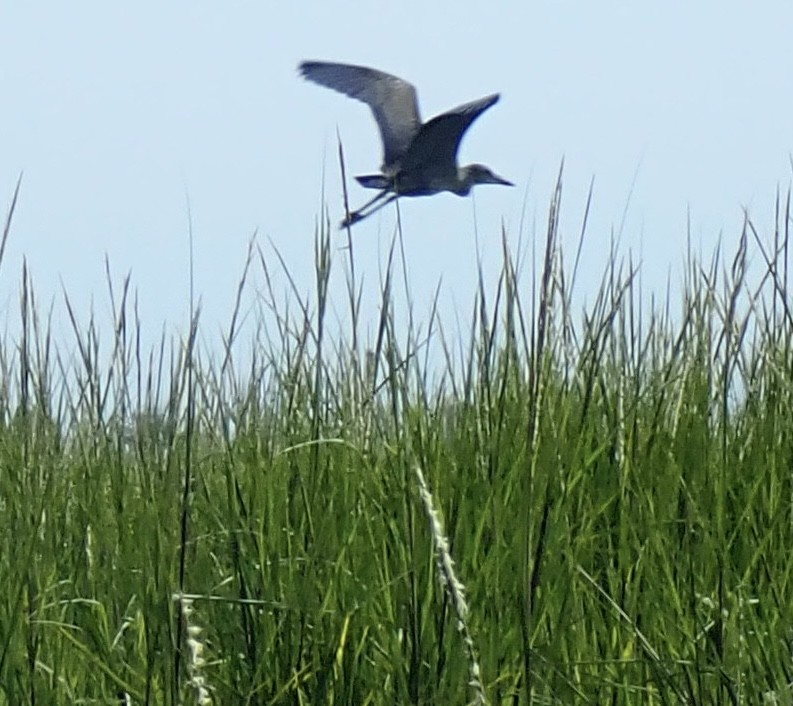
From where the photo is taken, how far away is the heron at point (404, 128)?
416 cm

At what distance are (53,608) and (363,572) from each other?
380 millimetres

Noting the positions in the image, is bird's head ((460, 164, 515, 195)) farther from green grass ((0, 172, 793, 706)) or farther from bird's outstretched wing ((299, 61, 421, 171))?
green grass ((0, 172, 793, 706))

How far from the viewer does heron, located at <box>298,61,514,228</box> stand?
4.16 meters

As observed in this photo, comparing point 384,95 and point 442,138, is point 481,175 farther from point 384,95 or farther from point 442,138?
point 384,95

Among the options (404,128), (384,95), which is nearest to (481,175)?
(404,128)

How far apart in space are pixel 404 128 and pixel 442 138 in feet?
1.21

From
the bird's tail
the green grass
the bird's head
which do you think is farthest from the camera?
the bird's head

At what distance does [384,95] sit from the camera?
14.4 feet

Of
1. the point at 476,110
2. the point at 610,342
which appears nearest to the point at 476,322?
the point at 610,342

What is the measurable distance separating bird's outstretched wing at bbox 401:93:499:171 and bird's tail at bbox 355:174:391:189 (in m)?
0.16

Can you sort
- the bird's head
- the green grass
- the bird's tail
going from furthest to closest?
the bird's head
the bird's tail
the green grass

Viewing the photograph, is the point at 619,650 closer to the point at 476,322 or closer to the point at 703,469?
the point at 703,469

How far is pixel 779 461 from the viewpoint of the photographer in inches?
81.5

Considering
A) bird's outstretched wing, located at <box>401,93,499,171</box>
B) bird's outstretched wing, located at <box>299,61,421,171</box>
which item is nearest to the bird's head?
bird's outstretched wing, located at <box>401,93,499,171</box>
